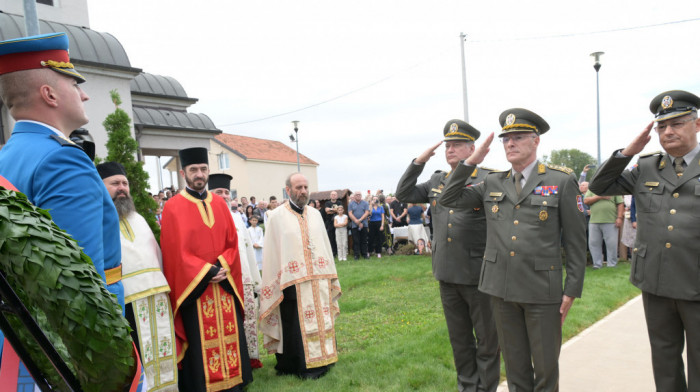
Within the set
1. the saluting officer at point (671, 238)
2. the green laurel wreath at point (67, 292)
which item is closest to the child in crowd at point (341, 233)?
the saluting officer at point (671, 238)

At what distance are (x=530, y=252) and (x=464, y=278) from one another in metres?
0.86

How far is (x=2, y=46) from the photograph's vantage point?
1754 mm

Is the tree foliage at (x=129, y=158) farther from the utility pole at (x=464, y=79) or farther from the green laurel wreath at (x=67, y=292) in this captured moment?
the utility pole at (x=464, y=79)

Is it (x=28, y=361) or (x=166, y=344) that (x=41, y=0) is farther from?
(x=28, y=361)

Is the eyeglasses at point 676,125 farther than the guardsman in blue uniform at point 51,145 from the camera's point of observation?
Yes

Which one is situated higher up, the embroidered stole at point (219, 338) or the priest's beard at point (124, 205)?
the priest's beard at point (124, 205)

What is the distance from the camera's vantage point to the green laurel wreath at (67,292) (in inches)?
35.9

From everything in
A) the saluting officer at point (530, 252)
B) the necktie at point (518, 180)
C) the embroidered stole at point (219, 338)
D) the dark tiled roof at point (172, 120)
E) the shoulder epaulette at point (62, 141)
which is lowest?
the embroidered stole at point (219, 338)

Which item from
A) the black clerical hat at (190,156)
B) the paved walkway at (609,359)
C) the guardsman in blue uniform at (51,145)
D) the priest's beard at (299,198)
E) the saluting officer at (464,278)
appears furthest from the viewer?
the priest's beard at (299,198)

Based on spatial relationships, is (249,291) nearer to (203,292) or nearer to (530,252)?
(203,292)

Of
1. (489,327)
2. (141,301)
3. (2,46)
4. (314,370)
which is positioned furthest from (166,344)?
(2,46)

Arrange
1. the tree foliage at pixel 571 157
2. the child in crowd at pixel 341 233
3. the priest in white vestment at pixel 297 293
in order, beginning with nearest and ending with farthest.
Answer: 1. the priest in white vestment at pixel 297 293
2. the child in crowd at pixel 341 233
3. the tree foliage at pixel 571 157

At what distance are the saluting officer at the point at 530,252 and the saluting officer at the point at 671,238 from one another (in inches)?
18.5

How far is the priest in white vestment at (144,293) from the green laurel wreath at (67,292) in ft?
11.3
